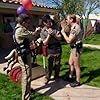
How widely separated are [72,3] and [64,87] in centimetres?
1872

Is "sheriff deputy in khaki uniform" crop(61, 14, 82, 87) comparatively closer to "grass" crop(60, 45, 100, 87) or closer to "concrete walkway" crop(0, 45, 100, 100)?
"concrete walkway" crop(0, 45, 100, 100)

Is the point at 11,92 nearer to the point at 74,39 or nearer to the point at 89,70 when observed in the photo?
the point at 74,39

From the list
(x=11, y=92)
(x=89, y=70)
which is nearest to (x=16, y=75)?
(x=11, y=92)

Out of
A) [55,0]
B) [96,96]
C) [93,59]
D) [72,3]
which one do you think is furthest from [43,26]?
[55,0]

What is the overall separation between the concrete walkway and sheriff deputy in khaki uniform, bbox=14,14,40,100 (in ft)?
2.78

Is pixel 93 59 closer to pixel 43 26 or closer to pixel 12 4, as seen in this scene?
pixel 12 4

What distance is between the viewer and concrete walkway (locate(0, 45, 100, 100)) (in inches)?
263

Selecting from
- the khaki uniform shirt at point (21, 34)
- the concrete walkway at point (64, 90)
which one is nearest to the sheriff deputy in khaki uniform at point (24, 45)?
the khaki uniform shirt at point (21, 34)

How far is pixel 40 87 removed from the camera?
7242 mm

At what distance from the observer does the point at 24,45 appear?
598 centimetres

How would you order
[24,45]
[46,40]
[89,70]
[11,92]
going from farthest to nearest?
[89,70], [46,40], [11,92], [24,45]

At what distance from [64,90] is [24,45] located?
5.81ft

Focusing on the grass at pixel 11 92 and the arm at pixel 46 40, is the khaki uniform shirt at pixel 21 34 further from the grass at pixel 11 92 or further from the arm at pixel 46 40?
the grass at pixel 11 92

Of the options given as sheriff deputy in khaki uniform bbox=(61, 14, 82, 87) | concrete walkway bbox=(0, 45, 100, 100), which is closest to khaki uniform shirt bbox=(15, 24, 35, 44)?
sheriff deputy in khaki uniform bbox=(61, 14, 82, 87)
